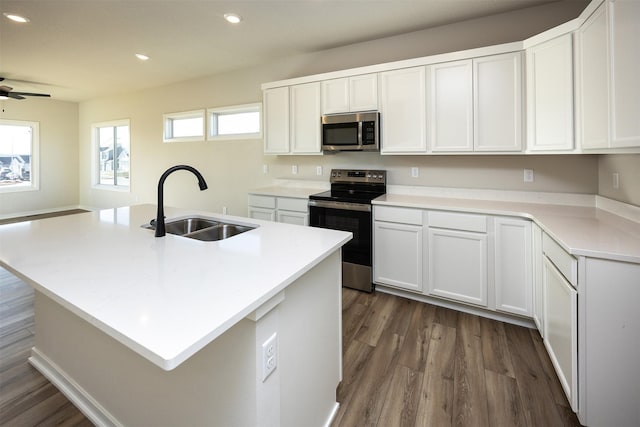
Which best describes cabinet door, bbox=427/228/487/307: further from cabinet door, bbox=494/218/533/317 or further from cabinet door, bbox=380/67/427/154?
cabinet door, bbox=380/67/427/154

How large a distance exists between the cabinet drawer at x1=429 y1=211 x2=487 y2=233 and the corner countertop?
1.40 meters

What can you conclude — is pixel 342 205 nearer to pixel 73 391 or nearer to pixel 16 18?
pixel 73 391

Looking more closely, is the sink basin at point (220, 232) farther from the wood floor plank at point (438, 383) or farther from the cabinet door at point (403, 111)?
the cabinet door at point (403, 111)

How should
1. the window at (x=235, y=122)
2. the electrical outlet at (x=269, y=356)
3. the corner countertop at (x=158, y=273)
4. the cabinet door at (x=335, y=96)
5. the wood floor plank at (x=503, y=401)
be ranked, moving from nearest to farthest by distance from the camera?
the corner countertop at (x=158, y=273) < the electrical outlet at (x=269, y=356) < the wood floor plank at (x=503, y=401) < the cabinet door at (x=335, y=96) < the window at (x=235, y=122)

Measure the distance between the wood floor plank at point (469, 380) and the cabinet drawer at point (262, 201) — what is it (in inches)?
91.4

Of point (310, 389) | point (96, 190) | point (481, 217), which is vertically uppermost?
point (96, 190)

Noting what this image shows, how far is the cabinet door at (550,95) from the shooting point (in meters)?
2.26

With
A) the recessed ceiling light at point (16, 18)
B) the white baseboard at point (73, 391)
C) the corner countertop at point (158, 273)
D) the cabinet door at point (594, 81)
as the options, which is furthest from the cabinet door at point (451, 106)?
the recessed ceiling light at point (16, 18)

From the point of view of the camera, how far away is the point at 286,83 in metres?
3.76

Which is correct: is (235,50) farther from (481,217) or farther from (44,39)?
(481,217)

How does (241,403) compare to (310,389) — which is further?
(310,389)

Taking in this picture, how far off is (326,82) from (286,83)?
1.85 feet

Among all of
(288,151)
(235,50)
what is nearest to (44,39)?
(235,50)

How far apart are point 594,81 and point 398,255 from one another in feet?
6.14
